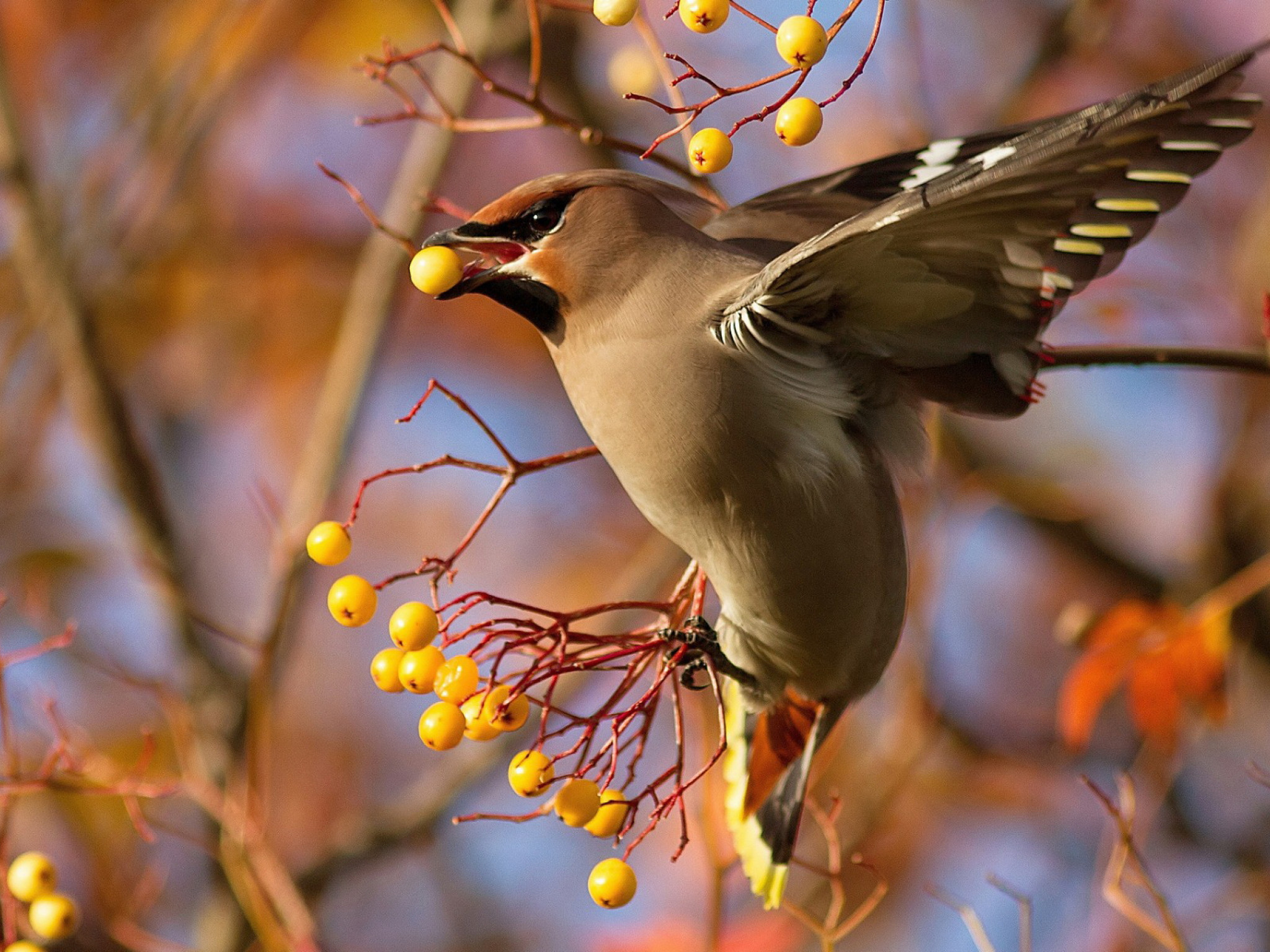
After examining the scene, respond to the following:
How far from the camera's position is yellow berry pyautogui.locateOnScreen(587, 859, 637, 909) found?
2.10 metres

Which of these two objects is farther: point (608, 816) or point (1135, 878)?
point (1135, 878)

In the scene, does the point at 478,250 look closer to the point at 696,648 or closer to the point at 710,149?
the point at 710,149

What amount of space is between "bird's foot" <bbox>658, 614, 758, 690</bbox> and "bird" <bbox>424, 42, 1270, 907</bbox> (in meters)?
0.02

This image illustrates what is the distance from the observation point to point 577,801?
6.54 feet

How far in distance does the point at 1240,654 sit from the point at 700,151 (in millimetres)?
3183

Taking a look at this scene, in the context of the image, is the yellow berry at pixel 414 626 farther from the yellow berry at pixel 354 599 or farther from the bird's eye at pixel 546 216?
the bird's eye at pixel 546 216

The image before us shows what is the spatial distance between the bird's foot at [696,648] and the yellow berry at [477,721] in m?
0.29

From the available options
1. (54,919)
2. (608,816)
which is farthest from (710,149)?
(54,919)

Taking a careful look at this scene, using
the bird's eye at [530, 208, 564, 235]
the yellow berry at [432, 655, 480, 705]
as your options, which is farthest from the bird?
the yellow berry at [432, 655, 480, 705]

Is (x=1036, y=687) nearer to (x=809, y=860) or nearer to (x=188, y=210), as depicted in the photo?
(x=809, y=860)

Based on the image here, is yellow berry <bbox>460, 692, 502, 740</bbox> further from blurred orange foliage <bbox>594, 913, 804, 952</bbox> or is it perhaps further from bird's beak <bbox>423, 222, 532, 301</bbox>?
blurred orange foliage <bbox>594, 913, 804, 952</bbox>

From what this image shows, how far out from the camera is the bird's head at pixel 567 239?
2393mm

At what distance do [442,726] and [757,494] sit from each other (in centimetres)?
63

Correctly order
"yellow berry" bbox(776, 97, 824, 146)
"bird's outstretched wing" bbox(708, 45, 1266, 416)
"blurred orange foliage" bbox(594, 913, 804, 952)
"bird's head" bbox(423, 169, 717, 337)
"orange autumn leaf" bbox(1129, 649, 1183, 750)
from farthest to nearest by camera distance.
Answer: "blurred orange foliage" bbox(594, 913, 804, 952), "orange autumn leaf" bbox(1129, 649, 1183, 750), "bird's head" bbox(423, 169, 717, 337), "yellow berry" bbox(776, 97, 824, 146), "bird's outstretched wing" bbox(708, 45, 1266, 416)
